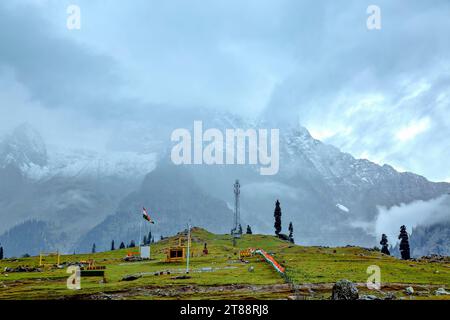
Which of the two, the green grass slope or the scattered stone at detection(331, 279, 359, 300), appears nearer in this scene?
the scattered stone at detection(331, 279, 359, 300)

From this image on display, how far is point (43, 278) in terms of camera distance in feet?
287

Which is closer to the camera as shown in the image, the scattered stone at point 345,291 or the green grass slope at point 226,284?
the scattered stone at point 345,291

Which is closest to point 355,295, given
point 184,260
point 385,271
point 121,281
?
point 121,281

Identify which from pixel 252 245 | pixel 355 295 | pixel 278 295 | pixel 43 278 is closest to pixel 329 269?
pixel 278 295

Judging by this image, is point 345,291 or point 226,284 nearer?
point 345,291
